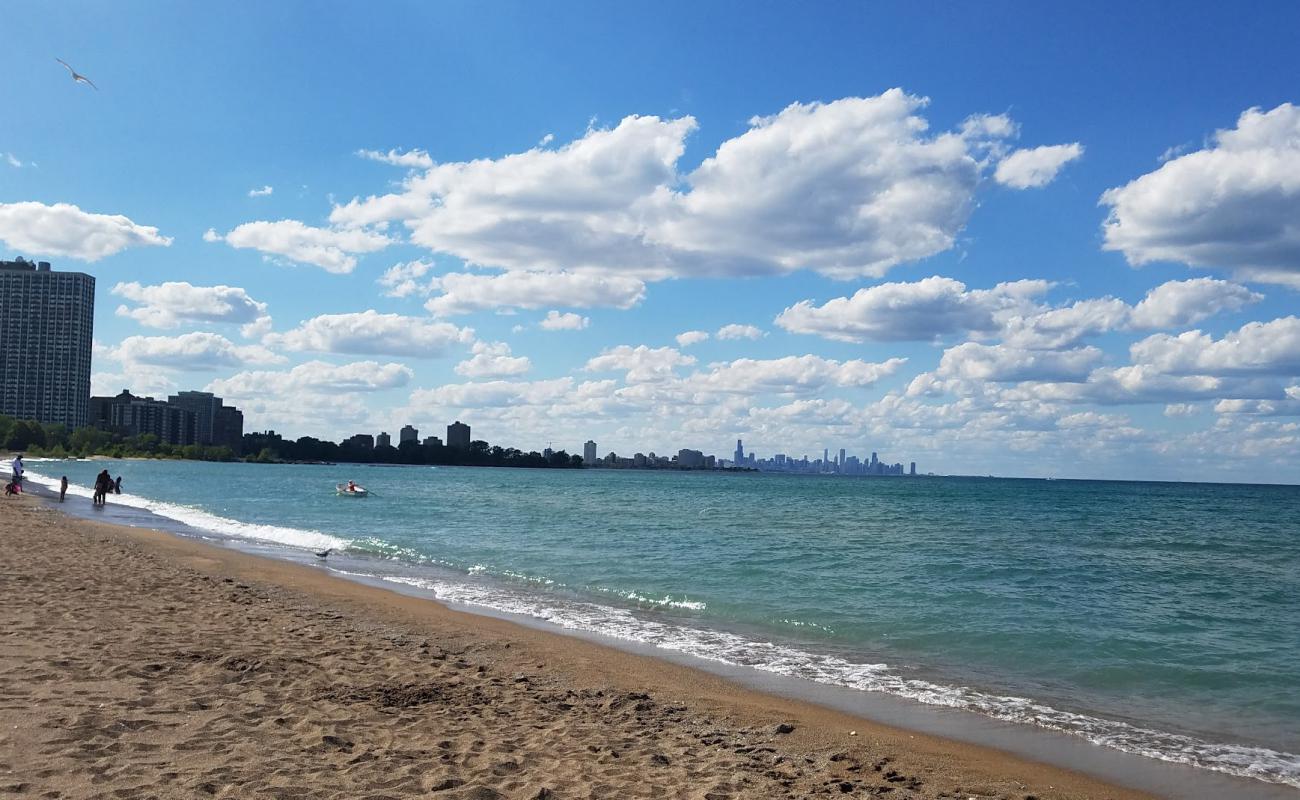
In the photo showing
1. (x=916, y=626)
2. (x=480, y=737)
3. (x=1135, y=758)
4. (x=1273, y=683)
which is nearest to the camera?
(x=480, y=737)

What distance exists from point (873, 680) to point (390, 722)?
6210 mm

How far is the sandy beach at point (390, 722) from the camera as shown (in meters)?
5.96

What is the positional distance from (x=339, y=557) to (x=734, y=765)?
19.6m

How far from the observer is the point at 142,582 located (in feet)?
47.4

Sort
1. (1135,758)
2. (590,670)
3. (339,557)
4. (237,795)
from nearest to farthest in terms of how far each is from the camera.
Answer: (237,795) < (1135,758) < (590,670) < (339,557)

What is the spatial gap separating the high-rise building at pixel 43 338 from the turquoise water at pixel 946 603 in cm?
17937

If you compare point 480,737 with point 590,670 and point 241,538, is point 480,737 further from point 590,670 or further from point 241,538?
point 241,538

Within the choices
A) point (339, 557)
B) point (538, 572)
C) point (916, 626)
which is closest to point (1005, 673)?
point (916, 626)

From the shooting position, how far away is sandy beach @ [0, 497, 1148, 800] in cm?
596

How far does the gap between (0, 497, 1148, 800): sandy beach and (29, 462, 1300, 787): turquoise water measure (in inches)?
89.7

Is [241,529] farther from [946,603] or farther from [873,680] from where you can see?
[873,680]

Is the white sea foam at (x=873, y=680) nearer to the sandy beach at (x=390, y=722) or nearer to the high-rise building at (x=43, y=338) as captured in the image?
the sandy beach at (x=390, y=722)

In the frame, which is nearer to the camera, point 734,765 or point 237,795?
point 237,795

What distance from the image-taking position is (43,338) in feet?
616
